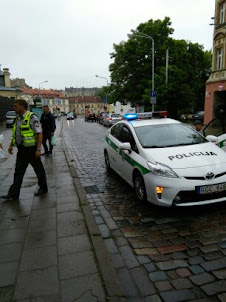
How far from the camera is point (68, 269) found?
10.1ft

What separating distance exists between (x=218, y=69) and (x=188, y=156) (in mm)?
23061

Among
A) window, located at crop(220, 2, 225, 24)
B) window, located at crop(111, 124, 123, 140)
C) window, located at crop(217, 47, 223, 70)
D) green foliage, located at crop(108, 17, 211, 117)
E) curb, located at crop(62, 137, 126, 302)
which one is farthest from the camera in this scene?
green foliage, located at crop(108, 17, 211, 117)

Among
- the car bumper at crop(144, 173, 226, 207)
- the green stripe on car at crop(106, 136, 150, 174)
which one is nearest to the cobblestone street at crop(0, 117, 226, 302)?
the car bumper at crop(144, 173, 226, 207)

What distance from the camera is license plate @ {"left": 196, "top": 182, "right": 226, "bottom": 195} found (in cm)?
428

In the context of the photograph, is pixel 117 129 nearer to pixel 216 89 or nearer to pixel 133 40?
pixel 216 89

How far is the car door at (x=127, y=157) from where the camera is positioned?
17.8 ft

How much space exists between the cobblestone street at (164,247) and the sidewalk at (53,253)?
0.79 ft

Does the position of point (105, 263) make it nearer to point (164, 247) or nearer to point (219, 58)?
point (164, 247)

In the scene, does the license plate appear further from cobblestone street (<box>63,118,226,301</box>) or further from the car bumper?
cobblestone street (<box>63,118,226,301</box>)

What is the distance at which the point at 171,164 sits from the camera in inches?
179

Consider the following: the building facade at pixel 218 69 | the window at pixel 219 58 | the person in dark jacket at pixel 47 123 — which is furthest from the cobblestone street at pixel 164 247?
the window at pixel 219 58

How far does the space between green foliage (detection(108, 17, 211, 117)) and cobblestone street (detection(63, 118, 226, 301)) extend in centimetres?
2702

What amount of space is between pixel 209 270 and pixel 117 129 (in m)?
4.55

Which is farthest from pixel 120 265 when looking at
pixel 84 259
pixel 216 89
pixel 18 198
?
pixel 216 89
